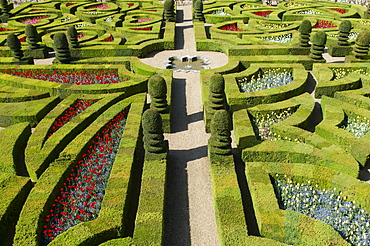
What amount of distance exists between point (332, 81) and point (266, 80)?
389 cm

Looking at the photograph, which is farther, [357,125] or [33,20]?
[33,20]

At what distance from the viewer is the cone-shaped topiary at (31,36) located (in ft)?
78.2

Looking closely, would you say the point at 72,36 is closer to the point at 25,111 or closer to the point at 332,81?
the point at 25,111

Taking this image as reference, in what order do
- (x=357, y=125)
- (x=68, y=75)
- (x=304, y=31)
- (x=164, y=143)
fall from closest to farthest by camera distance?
(x=164, y=143), (x=357, y=125), (x=68, y=75), (x=304, y=31)

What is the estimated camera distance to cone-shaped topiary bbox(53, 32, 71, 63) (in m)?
22.2

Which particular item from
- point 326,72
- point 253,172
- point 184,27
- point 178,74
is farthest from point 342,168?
point 184,27

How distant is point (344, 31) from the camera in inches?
941

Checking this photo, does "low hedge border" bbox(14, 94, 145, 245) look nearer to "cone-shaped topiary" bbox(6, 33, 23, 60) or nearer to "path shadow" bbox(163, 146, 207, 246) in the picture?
"path shadow" bbox(163, 146, 207, 246)

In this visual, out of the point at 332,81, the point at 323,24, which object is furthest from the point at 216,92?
the point at 323,24

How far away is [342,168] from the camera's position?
41.6ft

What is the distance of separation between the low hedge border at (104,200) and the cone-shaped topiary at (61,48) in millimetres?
9935

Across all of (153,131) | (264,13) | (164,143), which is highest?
(264,13)

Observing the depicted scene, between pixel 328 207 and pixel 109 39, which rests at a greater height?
pixel 109 39

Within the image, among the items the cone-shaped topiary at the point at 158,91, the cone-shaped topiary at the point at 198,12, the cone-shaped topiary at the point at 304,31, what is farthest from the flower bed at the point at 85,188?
the cone-shaped topiary at the point at 198,12
